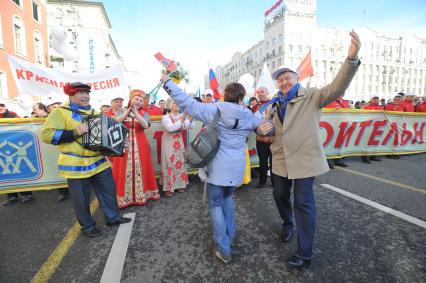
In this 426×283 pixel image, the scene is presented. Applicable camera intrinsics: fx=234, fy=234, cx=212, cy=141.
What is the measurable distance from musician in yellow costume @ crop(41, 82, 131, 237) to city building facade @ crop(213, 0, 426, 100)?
62827 millimetres

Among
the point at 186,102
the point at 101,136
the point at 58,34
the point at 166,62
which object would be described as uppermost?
the point at 58,34

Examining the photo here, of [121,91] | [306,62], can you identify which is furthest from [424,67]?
[121,91]

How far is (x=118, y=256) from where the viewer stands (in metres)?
2.47

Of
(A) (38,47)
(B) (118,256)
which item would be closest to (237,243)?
(B) (118,256)

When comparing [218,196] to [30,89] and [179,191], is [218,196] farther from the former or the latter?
[30,89]

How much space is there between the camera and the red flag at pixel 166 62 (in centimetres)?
218

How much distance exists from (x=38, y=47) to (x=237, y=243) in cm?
2601

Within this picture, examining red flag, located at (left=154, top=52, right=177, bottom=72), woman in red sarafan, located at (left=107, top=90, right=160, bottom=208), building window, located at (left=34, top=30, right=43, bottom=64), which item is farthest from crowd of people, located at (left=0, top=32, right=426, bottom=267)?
building window, located at (left=34, top=30, right=43, bottom=64)

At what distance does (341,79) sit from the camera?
189 centimetres

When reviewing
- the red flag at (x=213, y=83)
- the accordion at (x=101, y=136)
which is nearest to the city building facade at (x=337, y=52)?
the red flag at (x=213, y=83)

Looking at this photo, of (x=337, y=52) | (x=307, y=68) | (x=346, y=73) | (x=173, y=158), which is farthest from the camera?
(x=337, y=52)

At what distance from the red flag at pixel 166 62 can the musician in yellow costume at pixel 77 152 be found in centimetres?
114

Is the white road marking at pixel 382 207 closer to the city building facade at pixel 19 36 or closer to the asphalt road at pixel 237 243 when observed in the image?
the asphalt road at pixel 237 243

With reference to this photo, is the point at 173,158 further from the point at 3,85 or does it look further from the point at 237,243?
the point at 3,85
